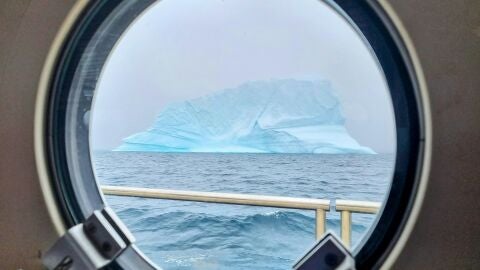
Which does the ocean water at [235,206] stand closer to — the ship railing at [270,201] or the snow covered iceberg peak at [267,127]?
the ship railing at [270,201]

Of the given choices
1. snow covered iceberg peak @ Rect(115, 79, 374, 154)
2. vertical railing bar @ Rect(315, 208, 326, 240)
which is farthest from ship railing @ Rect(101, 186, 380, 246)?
snow covered iceberg peak @ Rect(115, 79, 374, 154)

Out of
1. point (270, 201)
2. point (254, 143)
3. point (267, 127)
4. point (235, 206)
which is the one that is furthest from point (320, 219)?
point (267, 127)

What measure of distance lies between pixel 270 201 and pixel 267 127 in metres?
2.83

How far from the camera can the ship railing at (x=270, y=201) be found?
137cm

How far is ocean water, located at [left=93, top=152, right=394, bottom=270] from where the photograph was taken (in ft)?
3.07

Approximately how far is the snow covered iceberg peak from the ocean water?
0.37 m

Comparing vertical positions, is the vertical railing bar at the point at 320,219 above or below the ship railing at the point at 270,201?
below

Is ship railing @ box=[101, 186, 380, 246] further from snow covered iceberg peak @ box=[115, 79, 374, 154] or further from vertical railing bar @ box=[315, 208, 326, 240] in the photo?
snow covered iceberg peak @ box=[115, 79, 374, 154]

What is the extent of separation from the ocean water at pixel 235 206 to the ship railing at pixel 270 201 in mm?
36

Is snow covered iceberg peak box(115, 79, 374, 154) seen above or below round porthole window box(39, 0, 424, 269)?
above

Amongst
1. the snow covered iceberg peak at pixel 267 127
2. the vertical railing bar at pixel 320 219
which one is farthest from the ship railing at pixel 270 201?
the snow covered iceberg peak at pixel 267 127

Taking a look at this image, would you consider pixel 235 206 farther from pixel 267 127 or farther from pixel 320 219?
pixel 267 127

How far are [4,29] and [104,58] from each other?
0.63 feet

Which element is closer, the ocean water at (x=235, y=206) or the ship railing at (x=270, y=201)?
the ocean water at (x=235, y=206)
